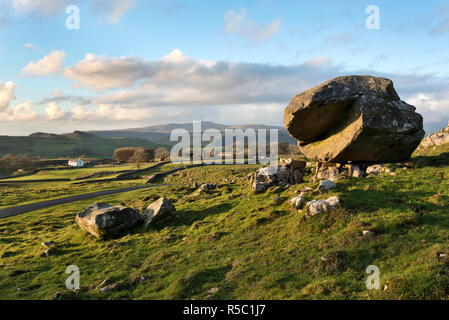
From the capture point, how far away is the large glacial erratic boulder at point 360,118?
22.9 metres

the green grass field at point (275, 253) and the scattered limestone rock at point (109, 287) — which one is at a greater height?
the green grass field at point (275, 253)

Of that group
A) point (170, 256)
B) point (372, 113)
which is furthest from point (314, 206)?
point (372, 113)

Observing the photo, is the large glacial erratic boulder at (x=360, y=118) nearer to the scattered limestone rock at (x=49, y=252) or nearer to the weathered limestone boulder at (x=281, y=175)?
the weathered limestone boulder at (x=281, y=175)

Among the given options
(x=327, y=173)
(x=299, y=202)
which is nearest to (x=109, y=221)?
(x=299, y=202)

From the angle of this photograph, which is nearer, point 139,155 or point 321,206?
point 321,206

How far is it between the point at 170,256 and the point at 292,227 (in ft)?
26.3

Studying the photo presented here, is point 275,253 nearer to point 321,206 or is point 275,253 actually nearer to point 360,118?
point 321,206

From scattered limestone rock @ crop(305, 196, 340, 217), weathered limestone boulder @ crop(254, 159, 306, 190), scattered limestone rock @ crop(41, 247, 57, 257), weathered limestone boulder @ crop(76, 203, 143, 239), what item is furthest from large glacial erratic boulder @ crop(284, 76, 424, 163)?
scattered limestone rock @ crop(41, 247, 57, 257)

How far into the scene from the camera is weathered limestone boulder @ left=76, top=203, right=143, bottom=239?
2212 centimetres

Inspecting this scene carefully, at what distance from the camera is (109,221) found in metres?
22.3

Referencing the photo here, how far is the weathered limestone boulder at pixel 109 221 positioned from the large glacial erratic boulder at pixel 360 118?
17.4m

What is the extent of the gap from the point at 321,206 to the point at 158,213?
1383 centimetres

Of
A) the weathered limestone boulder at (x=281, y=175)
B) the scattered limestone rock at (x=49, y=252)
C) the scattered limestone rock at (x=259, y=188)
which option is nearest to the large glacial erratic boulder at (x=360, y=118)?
the weathered limestone boulder at (x=281, y=175)
